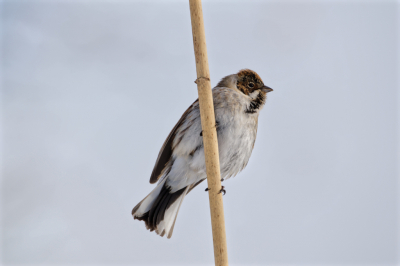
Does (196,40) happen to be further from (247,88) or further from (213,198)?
(247,88)

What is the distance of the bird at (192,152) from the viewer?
2.09m

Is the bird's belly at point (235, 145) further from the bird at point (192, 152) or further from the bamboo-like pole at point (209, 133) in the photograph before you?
the bamboo-like pole at point (209, 133)

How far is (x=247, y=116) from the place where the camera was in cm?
219

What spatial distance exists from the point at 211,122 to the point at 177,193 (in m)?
0.90

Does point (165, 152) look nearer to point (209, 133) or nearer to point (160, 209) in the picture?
point (160, 209)

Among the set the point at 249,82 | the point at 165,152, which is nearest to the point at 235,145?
the point at 165,152

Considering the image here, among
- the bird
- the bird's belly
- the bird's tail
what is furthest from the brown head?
the bird's tail

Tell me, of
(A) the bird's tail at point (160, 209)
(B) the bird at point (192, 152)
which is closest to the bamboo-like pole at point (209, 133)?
(B) the bird at point (192, 152)

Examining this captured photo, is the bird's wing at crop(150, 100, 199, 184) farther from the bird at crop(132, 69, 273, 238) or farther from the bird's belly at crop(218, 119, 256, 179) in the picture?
the bird's belly at crop(218, 119, 256, 179)

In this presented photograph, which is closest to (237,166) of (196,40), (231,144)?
(231,144)

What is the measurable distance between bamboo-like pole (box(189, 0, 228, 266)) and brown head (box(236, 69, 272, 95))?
0.91m

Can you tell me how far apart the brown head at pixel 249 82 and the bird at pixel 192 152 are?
49mm

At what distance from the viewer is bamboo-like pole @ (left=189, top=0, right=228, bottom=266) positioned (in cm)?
154

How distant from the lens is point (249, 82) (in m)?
2.48
